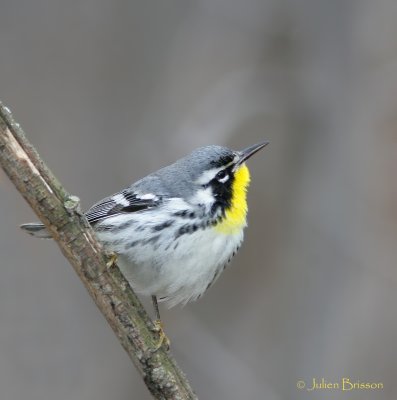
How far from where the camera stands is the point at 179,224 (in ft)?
14.3

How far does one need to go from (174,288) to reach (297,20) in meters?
3.87

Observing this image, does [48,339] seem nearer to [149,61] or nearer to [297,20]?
[149,61]

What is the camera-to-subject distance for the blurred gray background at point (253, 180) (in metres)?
6.78

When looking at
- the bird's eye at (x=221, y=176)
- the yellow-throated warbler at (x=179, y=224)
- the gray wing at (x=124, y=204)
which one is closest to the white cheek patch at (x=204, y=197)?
the yellow-throated warbler at (x=179, y=224)

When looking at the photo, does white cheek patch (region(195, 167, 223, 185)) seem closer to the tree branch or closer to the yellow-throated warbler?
the yellow-throated warbler

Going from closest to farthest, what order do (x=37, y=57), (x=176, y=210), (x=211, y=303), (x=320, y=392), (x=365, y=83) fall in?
(x=176, y=210)
(x=320, y=392)
(x=365, y=83)
(x=211, y=303)
(x=37, y=57)

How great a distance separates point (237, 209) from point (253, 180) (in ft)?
9.78

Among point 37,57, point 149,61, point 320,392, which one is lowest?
point 320,392

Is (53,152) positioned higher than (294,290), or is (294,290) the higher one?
(53,152)

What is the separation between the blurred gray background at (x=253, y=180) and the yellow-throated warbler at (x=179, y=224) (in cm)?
210

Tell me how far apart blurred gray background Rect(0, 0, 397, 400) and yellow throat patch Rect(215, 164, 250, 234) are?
2.03m

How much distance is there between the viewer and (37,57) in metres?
8.20

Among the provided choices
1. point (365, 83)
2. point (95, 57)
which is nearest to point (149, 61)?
point (95, 57)

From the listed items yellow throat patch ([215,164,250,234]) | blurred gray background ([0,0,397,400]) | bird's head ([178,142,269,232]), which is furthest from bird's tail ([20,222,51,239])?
blurred gray background ([0,0,397,400])
